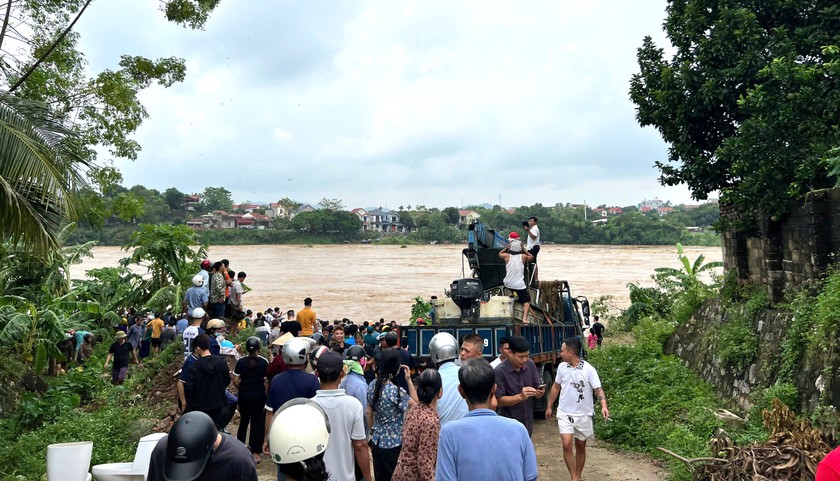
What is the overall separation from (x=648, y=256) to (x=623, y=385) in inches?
2128

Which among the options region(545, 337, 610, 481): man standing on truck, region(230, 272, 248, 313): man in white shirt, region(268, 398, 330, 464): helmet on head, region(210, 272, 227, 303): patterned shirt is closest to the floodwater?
region(230, 272, 248, 313): man in white shirt

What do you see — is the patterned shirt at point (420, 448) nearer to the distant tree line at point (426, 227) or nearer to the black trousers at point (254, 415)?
the black trousers at point (254, 415)

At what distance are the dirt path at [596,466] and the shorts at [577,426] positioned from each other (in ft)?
3.36

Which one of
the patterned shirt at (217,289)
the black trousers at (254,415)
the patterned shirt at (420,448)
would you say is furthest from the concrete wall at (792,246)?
the patterned shirt at (217,289)

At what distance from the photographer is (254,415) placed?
22.9 ft

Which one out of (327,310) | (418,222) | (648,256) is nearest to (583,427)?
(327,310)

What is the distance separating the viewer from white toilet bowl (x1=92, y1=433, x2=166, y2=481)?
4.39 m

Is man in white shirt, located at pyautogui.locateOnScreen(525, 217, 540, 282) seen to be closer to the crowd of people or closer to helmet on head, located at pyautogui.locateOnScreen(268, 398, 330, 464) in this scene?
the crowd of people

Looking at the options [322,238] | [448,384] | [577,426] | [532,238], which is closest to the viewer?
[448,384]

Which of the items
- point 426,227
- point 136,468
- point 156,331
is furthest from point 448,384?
point 426,227

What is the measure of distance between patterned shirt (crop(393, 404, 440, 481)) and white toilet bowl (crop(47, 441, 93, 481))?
8.38 feet

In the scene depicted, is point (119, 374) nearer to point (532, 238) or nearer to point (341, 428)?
point (532, 238)

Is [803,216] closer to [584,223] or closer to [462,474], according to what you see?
[462,474]

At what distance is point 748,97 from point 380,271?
43.7 meters
